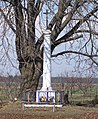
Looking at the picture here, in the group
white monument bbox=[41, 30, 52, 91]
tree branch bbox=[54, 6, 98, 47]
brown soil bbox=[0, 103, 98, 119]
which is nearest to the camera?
brown soil bbox=[0, 103, 98, 119]

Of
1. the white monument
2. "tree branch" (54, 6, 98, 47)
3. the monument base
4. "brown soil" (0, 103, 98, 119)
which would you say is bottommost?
"brown soil" (0, 103, 98, 119)

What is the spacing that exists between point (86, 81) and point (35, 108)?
76.8 ft

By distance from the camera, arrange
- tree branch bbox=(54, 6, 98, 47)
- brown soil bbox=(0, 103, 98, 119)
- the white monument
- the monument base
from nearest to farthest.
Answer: brown soil bbox=(0, 103, 98, 119), the monument base, tree branch bbox=(54, 6, 98, 47), the white monument

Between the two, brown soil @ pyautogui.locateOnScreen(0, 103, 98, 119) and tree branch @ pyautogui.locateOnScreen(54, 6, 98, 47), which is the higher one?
tree branch @ pyautogui.locateOnScreen(54, 6, 98, 47)

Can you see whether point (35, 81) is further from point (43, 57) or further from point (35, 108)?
point (35, 108)

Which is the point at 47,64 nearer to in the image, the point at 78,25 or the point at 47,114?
the point at 78,25

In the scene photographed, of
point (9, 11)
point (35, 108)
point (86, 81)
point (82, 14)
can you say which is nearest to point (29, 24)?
point (9, 11)

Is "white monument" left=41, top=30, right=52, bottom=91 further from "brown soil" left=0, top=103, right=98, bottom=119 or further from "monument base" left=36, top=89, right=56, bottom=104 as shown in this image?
"brown soil" left=0, top=103, right=98, bottom=119

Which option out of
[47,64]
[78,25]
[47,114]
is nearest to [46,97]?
[47,64]

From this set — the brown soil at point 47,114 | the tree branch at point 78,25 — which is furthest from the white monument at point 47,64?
the brown soil at point 47,114

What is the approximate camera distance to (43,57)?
64.9ft

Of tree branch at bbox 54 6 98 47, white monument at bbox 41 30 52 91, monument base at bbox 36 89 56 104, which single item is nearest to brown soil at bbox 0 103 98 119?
monument base at bbox 36 89 56 104

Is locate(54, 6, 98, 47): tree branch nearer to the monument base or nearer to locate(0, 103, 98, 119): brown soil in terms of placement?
the monument base

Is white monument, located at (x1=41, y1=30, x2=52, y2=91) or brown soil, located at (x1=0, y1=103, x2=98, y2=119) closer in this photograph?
brown soil, located at (x1=0, y1=103, x2=98, y2=119)
